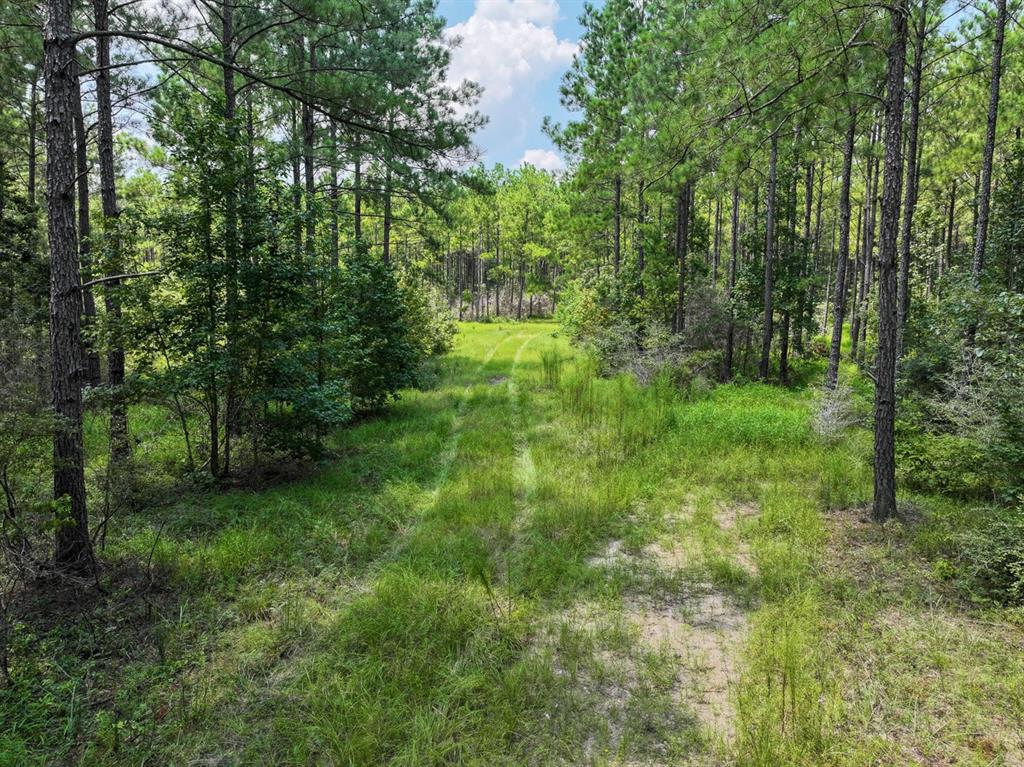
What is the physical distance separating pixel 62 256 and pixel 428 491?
190 inches

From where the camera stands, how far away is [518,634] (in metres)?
4.24

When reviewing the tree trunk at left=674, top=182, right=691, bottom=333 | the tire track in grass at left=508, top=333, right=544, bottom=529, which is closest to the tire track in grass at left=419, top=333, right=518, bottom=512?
the tire track in grass at left=508, top=333, right=544, bottom=529

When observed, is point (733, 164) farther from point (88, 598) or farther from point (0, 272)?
point (0, 272)

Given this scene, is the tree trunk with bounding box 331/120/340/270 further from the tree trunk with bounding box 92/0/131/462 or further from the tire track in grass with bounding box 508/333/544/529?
the tire track in grass with bounding box 508/333/544/529

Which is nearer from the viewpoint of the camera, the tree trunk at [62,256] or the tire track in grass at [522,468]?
the tree trunk at [62,256]

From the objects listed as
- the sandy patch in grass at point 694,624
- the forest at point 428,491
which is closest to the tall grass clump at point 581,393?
the forest at point 428,491

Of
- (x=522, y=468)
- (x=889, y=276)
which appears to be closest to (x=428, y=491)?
(x=522, y=468)

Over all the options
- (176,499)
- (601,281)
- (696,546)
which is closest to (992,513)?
(696,546)

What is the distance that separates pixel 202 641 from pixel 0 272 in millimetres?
10655

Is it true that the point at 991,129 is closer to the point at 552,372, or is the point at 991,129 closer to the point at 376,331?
the point at 552,372

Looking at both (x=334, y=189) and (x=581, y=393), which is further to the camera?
(x=334, y=189)

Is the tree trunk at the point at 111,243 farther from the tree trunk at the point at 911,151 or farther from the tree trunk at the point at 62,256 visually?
the tree trunk at the point at 911,151

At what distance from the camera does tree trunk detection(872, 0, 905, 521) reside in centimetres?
572

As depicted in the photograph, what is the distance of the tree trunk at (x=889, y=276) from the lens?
572 centimetres
